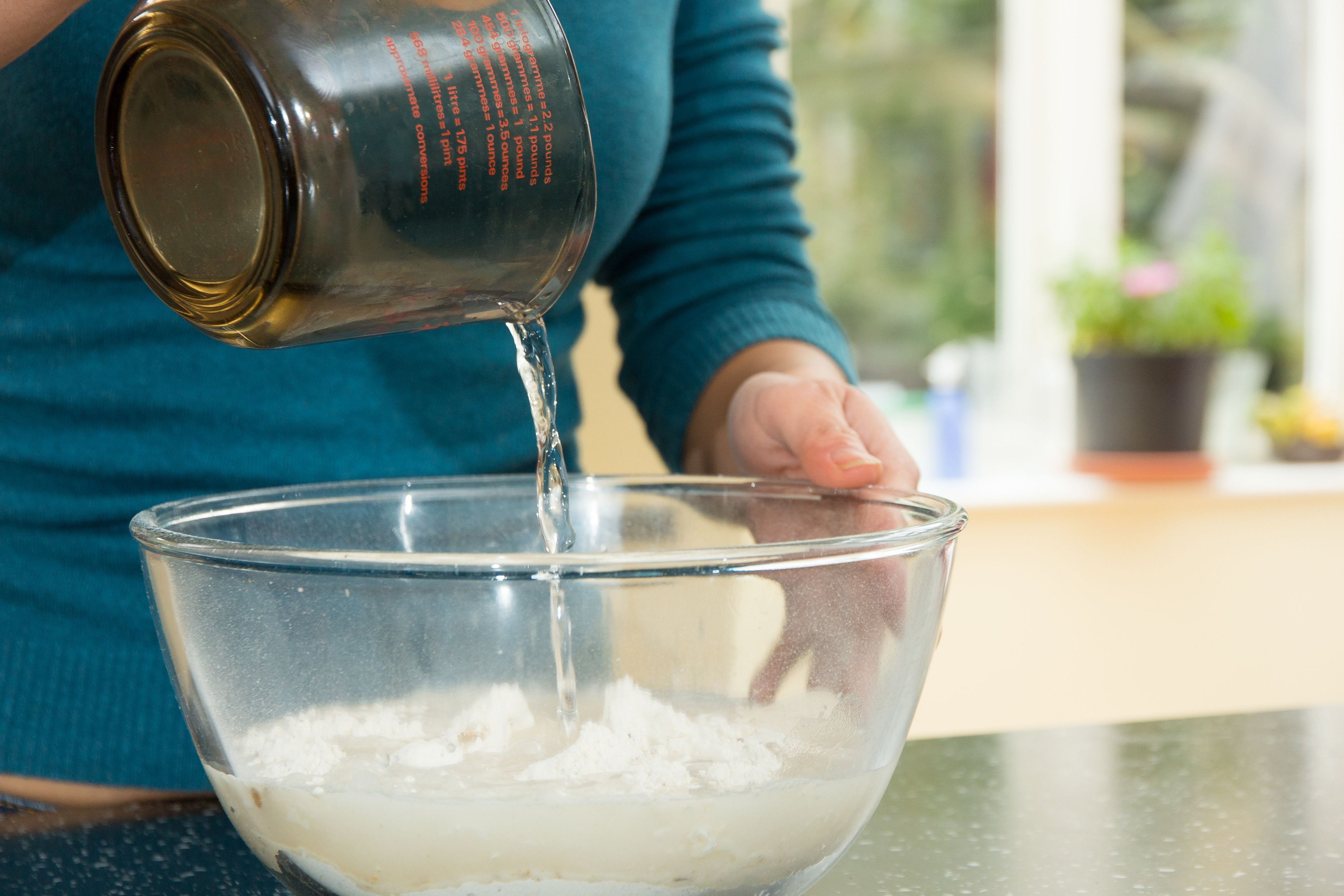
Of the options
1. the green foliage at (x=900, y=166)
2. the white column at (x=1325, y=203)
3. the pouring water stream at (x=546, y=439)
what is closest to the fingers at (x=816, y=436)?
the pouring water stream at (x=546, y=439)

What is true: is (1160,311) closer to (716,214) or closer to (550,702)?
(716,214)

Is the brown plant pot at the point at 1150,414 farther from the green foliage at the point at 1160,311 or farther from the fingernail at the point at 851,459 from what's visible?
the fingernail at the point at 851,459

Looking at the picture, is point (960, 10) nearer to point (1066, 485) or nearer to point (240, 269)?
point (1066, 485)

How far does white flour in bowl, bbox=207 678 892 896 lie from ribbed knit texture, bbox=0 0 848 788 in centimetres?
32

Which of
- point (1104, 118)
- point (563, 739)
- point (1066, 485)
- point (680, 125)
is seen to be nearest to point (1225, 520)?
point (1066, 485)

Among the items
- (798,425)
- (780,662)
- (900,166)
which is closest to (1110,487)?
(900,166)

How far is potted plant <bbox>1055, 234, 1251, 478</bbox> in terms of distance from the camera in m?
2.23

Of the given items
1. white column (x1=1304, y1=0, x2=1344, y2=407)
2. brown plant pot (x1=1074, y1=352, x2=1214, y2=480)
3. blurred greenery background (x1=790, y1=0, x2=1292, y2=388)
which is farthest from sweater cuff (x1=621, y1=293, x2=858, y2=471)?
white column (x1=1304, y1=0, x2=1344, y2=407)

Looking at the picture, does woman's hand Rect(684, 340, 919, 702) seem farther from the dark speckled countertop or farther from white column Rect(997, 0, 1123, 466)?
white column Rect(997, 0, 1123, 466)

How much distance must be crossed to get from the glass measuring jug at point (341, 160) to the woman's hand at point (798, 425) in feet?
0.56

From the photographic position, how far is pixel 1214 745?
70cm

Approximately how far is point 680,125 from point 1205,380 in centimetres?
164

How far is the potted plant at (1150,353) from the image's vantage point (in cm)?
223

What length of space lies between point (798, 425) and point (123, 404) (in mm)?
365
